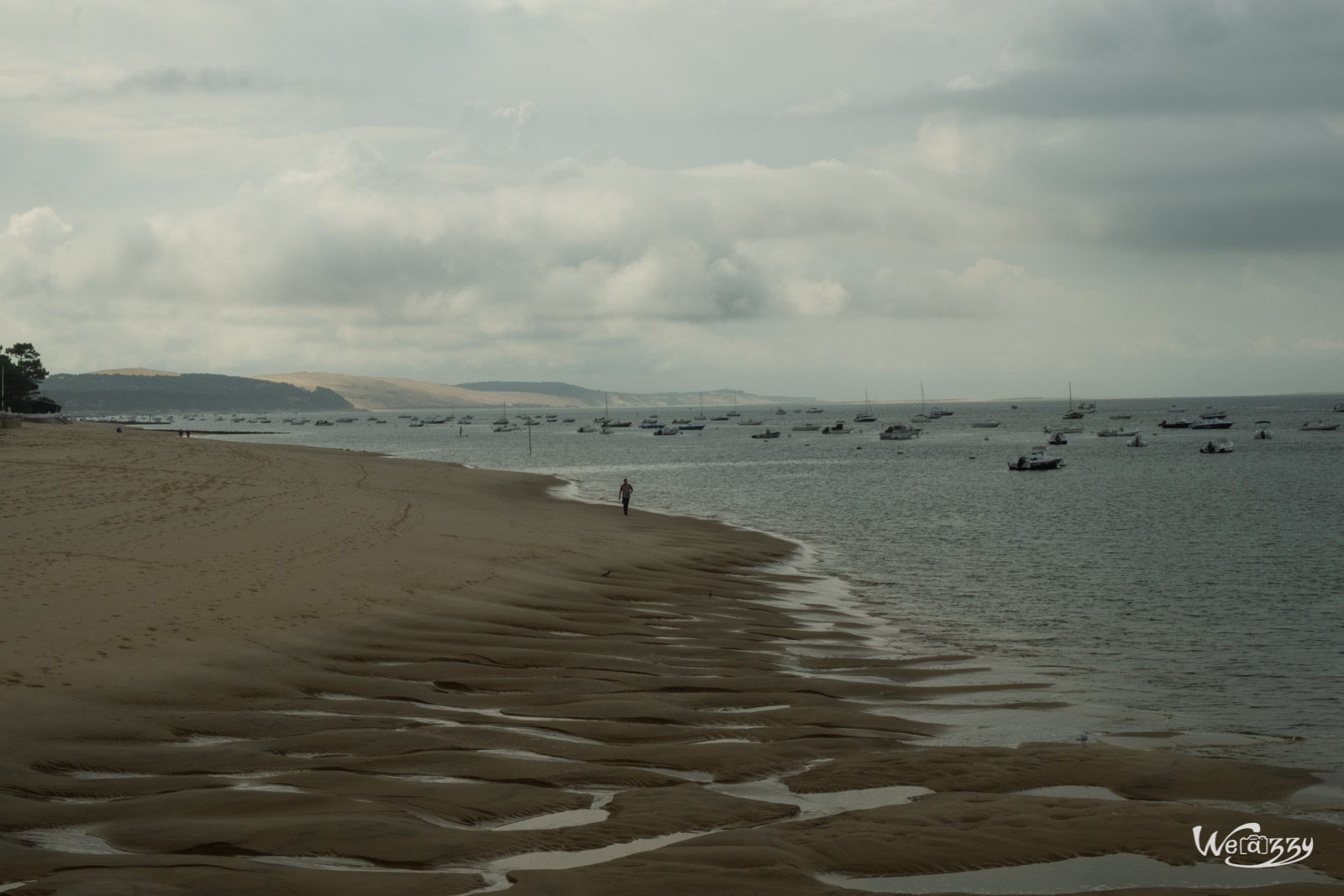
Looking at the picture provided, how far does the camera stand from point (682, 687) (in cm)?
1485

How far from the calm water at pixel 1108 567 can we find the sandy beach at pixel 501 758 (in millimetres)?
2897

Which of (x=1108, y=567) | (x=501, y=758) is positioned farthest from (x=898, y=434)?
(x=501, y=758)

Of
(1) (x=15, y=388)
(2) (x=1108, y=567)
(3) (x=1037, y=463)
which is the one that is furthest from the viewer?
(1) (x=15, y=388)

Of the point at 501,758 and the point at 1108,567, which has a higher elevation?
the point at 501,758

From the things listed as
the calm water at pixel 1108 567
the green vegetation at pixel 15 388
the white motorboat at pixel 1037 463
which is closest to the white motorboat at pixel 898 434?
the calm water at pixel 1108 567

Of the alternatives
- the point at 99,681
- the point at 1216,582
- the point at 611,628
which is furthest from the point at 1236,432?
the point at 99,681

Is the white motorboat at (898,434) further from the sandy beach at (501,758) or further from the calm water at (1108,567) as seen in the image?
the sandy beach at (501,758)

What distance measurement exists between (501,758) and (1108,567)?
27.6 metres

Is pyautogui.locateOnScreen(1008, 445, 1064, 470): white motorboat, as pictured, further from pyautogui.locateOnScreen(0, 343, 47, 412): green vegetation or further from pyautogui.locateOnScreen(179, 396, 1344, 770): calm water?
pyautogui.locateOnScreen(0, 343, 47, 412): green vegetation

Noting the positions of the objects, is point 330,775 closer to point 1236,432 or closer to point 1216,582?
point 1216,582

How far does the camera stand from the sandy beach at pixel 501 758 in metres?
7.98

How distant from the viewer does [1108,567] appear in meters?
33.3

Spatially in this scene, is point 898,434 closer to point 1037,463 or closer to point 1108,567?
point 1037,463

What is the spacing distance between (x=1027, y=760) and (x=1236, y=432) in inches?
6246
